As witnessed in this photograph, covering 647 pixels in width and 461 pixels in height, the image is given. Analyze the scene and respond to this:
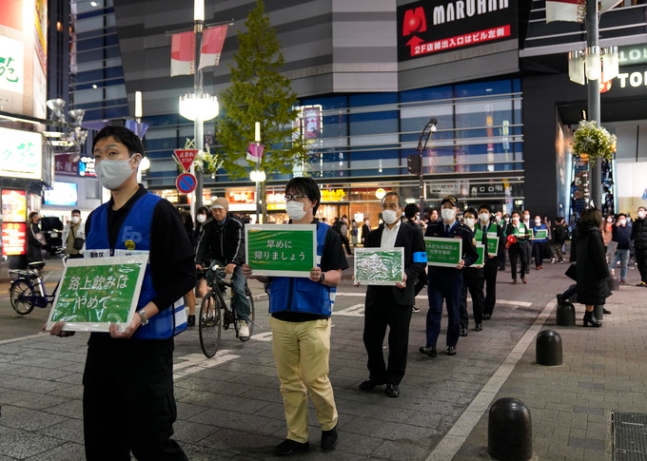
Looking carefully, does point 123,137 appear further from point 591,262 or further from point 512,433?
point 591,262

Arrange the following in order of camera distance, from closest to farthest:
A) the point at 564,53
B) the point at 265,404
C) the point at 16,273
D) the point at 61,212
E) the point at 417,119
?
the point at 265,404
the point at 16,273
the point at 564,53
the point at 417,119
the point at 61,212

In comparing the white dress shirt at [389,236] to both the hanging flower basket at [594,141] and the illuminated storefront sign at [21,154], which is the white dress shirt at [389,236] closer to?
the hanging flower basket at [594,141]

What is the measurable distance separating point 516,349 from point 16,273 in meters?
8.85

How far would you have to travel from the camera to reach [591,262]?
30.9ft

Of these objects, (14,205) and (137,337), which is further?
(14,205)

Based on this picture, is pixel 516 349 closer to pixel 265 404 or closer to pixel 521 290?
pixel 265 404

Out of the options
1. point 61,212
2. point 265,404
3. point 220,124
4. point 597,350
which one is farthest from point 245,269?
point 61,212

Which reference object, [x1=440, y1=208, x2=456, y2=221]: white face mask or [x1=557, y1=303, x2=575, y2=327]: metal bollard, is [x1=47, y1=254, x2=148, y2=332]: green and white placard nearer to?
[x1=440, y1=208, x2=456, y2=221]: white face mask

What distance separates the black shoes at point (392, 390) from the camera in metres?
5.76

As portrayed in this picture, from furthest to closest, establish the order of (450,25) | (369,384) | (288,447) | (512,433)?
(450,25), (369,384), (288,447), (512,433)

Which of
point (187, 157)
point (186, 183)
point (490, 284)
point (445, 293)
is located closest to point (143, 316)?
point (445, 293)

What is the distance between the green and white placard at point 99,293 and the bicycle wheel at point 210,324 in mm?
4324

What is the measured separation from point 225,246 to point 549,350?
173 inches

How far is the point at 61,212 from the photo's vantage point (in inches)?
1722
